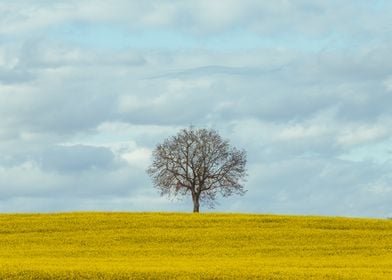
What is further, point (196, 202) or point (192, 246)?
point (196, 202)

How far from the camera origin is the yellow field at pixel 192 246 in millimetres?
29969

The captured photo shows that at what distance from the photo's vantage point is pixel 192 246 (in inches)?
1793

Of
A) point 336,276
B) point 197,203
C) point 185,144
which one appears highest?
point 185,144

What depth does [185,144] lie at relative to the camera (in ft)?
252

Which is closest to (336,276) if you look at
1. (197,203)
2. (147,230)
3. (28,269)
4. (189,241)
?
(28,269)

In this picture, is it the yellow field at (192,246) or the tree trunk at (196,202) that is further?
the tree trunk at (196,202)

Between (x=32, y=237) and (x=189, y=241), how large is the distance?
336 inches

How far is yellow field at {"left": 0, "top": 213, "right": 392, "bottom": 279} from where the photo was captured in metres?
30.0

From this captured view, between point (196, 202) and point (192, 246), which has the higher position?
point (196, 202)

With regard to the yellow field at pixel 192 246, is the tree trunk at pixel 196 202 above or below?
above

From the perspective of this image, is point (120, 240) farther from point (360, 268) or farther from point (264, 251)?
point (360, 268)

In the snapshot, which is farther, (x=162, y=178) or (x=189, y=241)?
(x=162, y=178)

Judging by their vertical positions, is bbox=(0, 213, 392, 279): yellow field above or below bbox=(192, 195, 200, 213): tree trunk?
below

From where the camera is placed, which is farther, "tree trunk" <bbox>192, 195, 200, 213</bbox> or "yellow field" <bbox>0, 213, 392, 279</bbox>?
"tree trunk" <bbox>192, 195, 200, 213</bbox>
